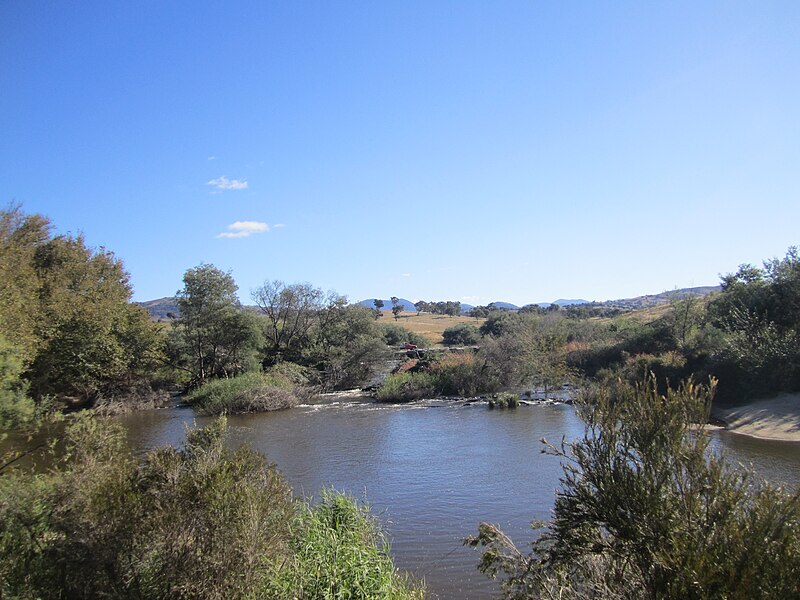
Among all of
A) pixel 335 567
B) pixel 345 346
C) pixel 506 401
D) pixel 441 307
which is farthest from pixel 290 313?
pixel 441 307

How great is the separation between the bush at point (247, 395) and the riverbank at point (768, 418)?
23374 mm

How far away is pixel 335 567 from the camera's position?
722 cm

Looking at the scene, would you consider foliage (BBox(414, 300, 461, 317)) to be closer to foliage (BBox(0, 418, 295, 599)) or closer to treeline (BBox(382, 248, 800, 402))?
treeline (BBox(382, 248, 800, 402))

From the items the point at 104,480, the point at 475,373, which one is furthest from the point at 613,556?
the point at 475,373

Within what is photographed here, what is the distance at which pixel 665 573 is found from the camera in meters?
5.48

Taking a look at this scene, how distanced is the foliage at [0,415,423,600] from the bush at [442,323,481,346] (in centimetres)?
4902

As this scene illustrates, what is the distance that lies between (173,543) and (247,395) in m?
25.6

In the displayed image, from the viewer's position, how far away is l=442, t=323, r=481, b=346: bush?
5956 cm

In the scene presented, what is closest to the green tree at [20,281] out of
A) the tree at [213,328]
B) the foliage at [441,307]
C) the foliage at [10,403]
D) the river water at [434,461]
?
the foliage at [10,403]

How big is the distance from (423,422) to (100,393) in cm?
2065

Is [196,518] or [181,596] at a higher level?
[196,518]

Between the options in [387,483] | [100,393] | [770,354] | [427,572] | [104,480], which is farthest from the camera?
[100,393]

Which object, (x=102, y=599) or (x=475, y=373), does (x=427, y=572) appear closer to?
(x=102, y=599)

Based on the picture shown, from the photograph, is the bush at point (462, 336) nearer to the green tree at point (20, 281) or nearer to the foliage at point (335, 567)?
the green tree at point (20, 281)
